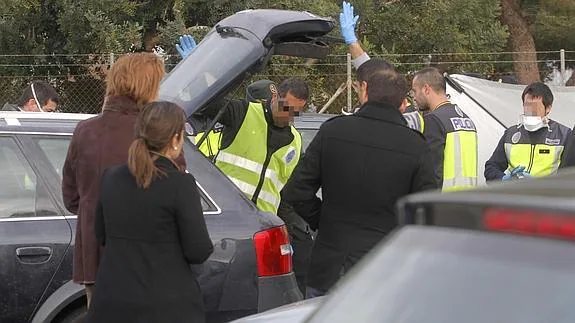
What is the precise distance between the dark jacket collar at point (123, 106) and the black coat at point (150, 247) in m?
0.47

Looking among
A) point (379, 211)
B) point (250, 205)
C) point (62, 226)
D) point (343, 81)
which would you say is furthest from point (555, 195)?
point (343, 81)

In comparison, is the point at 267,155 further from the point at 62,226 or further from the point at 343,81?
the point at 343,81

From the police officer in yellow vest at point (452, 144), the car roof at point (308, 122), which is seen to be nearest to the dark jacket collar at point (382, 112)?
the police officer in yellow vest at point (452, 144)

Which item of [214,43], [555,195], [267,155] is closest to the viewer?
[555,195]

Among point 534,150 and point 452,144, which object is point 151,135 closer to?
point 452,144

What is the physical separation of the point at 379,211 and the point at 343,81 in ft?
29.8

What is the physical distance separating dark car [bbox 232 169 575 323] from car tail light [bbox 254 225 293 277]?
7.26 ft

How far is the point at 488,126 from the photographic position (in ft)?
33.0

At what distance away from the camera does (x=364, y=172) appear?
4066 mm

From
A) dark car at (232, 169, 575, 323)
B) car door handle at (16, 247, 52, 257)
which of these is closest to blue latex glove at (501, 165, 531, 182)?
car door handle at (16, 247, 52, 257)

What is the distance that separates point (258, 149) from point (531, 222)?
4.04 metres

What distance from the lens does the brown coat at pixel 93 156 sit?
151 inches

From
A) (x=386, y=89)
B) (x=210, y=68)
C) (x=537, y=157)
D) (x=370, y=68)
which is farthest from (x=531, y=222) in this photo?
(x=537, y=157)

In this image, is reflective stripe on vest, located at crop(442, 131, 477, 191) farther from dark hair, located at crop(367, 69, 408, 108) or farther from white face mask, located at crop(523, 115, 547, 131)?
white face mask, located at crop(523, 115, 547, 131)
